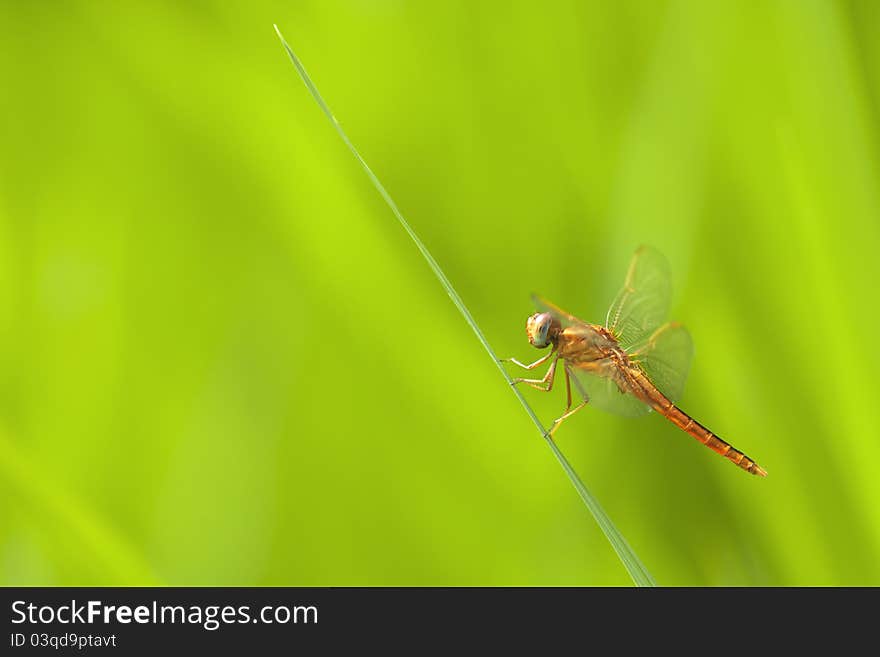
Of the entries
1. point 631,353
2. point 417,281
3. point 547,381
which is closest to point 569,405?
point 547,381

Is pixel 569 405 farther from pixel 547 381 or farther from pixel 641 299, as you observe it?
pixel 641 299

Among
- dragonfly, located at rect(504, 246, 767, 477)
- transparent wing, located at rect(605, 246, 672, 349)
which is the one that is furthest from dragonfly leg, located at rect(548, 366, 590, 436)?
transparent wing, located at rect(605, 246, 672, 349)

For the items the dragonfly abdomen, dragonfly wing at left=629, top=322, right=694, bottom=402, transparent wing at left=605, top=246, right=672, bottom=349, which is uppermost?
transparent wing at left=605, top=246, right=672, bottom=349

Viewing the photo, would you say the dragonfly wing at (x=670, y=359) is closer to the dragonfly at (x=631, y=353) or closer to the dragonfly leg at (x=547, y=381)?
the dragonfly at (x=631, y=353)

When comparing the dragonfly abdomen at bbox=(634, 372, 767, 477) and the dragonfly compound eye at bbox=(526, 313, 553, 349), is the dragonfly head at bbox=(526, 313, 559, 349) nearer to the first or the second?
the dragonfly compound eye at bbox=(526, 313, 553, 349)

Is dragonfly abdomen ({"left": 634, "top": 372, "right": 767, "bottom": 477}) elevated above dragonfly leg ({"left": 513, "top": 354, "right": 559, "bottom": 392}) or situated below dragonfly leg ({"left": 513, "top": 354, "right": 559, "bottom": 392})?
below

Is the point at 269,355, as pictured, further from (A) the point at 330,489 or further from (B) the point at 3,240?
(B) the point at 3,240
